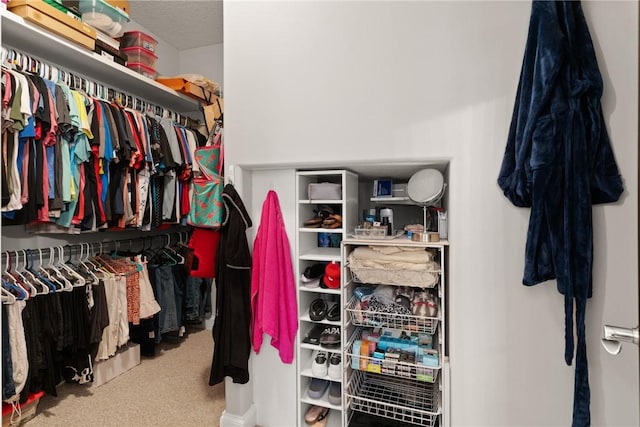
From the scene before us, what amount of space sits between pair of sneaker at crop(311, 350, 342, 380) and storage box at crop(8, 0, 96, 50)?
233cm

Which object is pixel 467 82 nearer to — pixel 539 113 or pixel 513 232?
pixel 539 113

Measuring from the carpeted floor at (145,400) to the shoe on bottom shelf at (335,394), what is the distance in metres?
0.69

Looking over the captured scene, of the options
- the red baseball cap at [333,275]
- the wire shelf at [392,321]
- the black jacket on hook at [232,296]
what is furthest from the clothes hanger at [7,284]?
the wire shelf at [392,321]

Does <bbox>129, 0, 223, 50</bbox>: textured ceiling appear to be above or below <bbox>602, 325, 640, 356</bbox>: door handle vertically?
above

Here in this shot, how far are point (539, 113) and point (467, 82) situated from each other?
339 millimetres

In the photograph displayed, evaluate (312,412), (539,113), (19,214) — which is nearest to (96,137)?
(19,214)

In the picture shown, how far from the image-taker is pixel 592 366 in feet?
Answer: 3.94

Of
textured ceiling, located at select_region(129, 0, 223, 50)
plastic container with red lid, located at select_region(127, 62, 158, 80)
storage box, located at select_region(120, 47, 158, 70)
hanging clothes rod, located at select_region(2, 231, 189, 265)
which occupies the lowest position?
hanging clothes rod, located at select_region(2, 231, 189, 265)

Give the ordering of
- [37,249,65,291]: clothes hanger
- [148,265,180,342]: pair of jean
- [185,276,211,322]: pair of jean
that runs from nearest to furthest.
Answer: [37,249,65,291]: clothes hanger
[148,265,180,342]: pair of jean
[185,276,211,322]: pair of jean

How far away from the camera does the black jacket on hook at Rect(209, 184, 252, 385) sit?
5.61 ft

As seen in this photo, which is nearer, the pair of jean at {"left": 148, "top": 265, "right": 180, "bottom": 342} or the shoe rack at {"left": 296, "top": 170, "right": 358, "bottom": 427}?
the shoe rack at {"left": 296, "top": 170, "right": 358, "bottom": 427}

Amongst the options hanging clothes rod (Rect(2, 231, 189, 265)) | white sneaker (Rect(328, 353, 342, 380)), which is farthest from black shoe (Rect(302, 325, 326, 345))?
hanging clothes rod (Rect(2, 231, 189, 265))

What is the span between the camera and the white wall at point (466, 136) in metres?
1.30

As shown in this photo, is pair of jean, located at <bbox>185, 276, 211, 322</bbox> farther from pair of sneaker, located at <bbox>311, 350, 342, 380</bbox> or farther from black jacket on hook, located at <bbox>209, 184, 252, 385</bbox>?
pair of sneaker, located at <bbox>311, 350, 342, 380</bbox>
